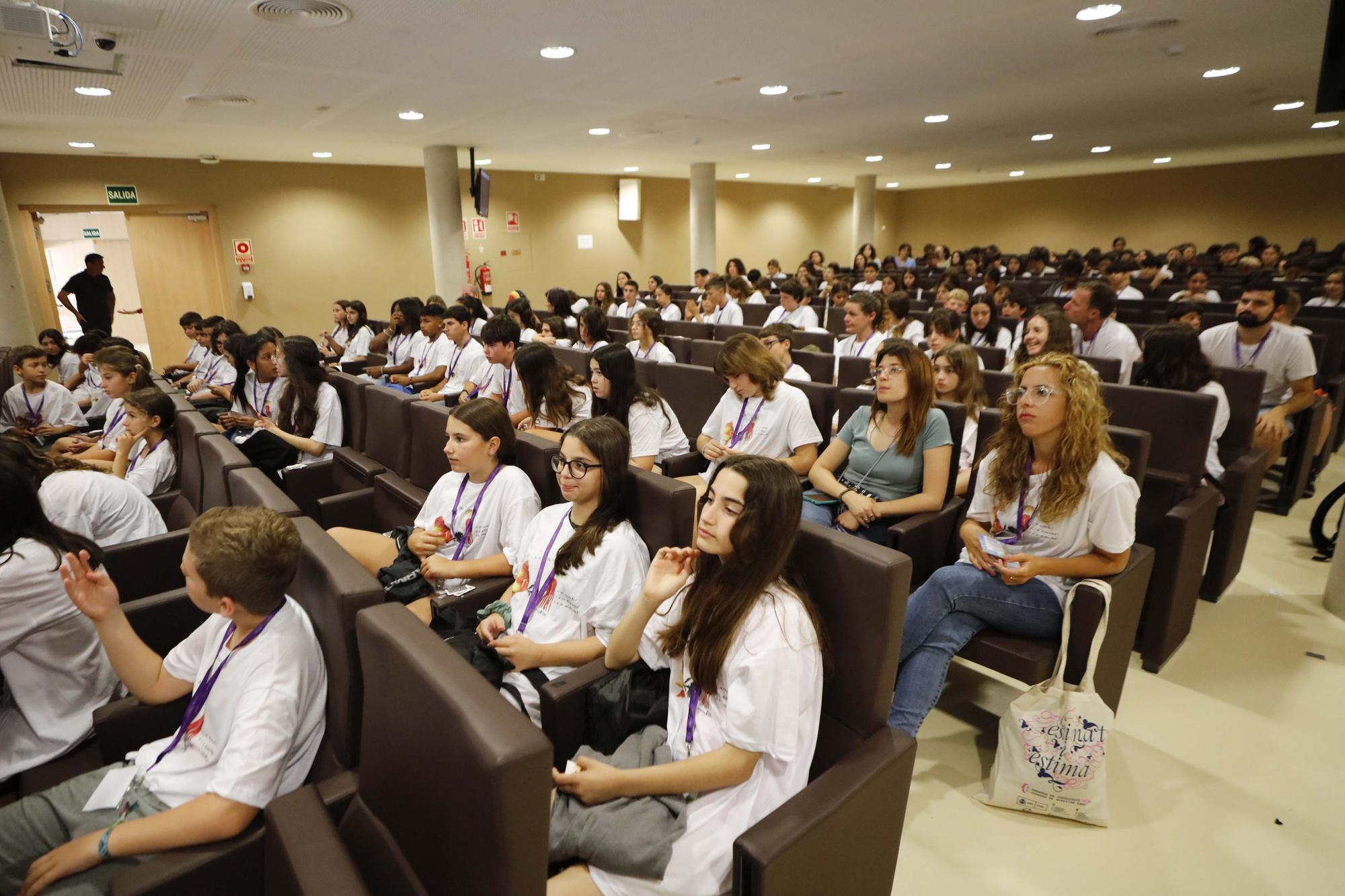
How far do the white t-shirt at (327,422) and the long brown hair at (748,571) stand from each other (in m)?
3.23

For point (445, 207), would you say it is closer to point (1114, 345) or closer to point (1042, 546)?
point (1114, 345)

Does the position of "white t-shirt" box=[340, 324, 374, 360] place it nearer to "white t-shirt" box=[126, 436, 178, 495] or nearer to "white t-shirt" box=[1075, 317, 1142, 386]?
"white t-shirt" box=[126, 436, 178, 495]

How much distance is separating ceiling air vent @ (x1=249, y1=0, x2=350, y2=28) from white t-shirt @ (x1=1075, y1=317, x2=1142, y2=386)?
4.55 metres

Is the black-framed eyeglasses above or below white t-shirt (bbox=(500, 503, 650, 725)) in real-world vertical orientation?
above

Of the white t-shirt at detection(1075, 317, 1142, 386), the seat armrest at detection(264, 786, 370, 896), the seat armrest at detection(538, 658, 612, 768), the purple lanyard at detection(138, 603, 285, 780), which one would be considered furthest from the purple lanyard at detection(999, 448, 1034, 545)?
the white t-shirt at detection(1075, 317, 1142, 386)

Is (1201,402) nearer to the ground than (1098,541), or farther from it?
farther from it

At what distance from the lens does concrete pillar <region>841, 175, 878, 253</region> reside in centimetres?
1404

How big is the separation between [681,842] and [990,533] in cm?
158

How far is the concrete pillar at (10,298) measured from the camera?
668cm

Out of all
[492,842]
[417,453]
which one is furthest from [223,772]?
[417,453]

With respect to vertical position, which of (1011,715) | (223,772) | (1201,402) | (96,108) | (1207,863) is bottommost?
(1207,863)

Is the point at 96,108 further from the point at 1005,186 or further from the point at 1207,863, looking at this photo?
the point at 1005,186

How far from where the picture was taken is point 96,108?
5805 millimetres

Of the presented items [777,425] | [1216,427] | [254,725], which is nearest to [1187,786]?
[1216,427]
